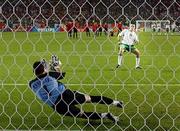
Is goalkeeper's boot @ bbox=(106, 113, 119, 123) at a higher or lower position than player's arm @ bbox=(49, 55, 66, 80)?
lower

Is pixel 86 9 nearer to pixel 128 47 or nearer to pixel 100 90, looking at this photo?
pixel 128 47

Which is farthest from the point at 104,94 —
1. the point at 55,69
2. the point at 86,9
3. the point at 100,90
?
the point at 86,9

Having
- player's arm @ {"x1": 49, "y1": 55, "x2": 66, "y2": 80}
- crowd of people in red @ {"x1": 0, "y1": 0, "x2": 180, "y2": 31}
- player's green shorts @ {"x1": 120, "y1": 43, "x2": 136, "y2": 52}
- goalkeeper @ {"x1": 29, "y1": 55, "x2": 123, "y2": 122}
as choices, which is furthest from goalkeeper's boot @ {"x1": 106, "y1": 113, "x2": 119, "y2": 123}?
player's green shorts @ {"x1": 120, "y1": 43, "x2": 136, "y2": 52}

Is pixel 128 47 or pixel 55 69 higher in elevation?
pixel 55 69

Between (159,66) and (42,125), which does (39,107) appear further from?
(159,66)

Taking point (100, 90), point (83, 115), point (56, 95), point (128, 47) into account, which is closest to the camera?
point (56, 95)

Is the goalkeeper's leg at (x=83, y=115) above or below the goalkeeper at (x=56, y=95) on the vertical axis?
below

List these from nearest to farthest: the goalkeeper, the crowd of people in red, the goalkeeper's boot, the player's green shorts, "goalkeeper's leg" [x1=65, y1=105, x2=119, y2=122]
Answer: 1. the goalkeeper
2. "goalkeeper's leg" [x1=65, y1=105, x2=119, y2=122]
3. the goalkeeper's boot
4. the crowd of people in red
5. the player's green shorts

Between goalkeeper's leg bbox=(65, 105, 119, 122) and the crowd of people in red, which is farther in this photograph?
the crowd of people in red

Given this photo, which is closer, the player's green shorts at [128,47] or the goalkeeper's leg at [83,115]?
the goalkeeper's leg at [83,115]

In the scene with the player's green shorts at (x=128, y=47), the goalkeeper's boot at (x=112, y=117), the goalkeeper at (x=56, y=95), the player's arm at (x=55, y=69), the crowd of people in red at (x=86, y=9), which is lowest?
the player's green shorts at (x=128, y=47)

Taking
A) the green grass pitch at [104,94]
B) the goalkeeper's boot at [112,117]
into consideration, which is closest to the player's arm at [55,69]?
the green grass pitch at [104,94]

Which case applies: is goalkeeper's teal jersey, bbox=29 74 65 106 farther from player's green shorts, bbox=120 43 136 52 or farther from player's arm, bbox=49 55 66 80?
player's green shorts, bbox=120 43 136 52

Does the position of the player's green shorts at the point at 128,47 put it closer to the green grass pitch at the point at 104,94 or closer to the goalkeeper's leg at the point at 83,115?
the green grass pitch at the point at 104,94
